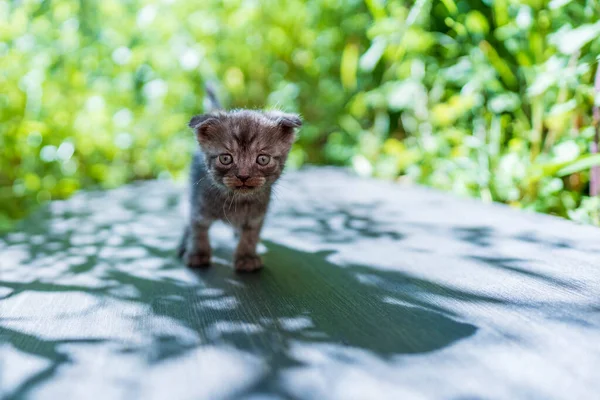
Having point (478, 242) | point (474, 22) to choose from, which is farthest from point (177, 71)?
point (478, 242)

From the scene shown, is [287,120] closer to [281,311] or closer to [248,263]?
[248,263]

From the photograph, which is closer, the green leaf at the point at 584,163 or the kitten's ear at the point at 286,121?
the kitten's ear at the point at 286,121

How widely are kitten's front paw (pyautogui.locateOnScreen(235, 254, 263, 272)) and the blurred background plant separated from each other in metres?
1.43

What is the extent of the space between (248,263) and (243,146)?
40 cm

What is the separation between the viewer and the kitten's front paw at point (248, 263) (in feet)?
5.25

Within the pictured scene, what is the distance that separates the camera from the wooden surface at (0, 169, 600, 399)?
32.4 inches

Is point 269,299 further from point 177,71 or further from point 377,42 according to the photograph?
point 177,71

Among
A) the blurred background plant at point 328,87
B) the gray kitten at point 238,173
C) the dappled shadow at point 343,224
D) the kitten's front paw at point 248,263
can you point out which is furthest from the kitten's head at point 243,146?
the blurred background plant at point 328,87

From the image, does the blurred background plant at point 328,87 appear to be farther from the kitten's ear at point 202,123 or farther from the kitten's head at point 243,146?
the kitten's ear at point 202,123

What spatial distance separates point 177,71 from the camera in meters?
4.13

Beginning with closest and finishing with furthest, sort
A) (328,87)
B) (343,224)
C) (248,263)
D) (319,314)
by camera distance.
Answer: (319,314) < (248,263) < (343,224) < (328,87)

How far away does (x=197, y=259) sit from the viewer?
1661 millimetres

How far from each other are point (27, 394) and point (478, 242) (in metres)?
1.50

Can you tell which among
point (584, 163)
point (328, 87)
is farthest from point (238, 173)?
point (328, 87)
